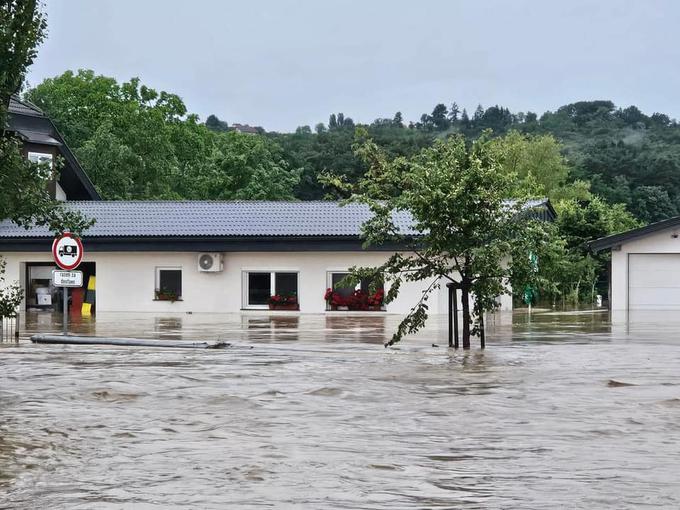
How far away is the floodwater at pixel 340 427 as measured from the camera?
32.0ft

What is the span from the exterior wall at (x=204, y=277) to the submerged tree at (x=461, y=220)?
1921 cm

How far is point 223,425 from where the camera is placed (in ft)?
45.2

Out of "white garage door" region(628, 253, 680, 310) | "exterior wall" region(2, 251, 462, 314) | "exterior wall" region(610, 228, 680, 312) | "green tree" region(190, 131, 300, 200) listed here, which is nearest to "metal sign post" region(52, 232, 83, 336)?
"exterior wall" region(2, 251, 462, 314)

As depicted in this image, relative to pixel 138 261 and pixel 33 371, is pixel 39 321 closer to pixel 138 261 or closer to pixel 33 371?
pixel 138 261

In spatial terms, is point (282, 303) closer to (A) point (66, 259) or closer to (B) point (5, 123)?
(A) point (66, 259)

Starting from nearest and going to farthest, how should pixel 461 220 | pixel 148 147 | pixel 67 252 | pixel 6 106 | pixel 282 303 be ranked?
pixel 6 106, pixel 461 220, pixel 67 252, pixel 282 303, pixel 148 147

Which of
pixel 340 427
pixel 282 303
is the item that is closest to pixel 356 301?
pixel 282 303

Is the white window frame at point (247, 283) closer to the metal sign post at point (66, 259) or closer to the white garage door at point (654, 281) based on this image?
the white garage door at point (654, 281)

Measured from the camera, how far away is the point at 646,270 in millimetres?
48031

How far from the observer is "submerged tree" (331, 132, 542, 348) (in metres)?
23.9

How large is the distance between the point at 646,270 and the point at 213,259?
677 inches

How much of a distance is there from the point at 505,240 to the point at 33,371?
32.1ft

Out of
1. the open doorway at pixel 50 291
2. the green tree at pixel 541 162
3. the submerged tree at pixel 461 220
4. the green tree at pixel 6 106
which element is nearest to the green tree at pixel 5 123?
the green tree at pixel 6 106

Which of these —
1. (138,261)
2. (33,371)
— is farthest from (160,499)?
(138,261)
